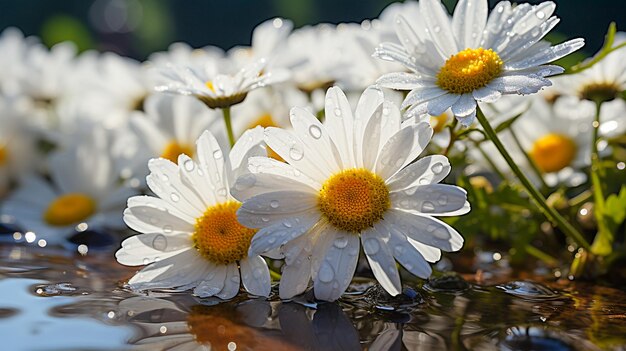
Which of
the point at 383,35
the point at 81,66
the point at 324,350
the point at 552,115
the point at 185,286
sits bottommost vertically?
the point at 324,350

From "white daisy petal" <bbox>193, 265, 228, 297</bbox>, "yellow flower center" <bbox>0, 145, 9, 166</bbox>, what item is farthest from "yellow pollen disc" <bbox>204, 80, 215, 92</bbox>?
"yellow flower center" <bbox>0, 145, 9, 166</bbox>

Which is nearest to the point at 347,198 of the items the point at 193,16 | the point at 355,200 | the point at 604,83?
the point at 355,200

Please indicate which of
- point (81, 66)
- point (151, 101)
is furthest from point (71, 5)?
point (151, 101)

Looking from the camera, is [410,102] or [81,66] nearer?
[410,102]

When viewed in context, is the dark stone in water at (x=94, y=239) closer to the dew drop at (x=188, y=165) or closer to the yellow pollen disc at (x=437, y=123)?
the dew drop at (x=188, y=165)

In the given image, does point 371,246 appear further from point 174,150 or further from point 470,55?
point 174,150

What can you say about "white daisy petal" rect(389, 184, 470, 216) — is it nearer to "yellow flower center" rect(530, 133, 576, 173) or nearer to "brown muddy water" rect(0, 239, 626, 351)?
"brown muddy water" rect(0, 239, 626, 351)

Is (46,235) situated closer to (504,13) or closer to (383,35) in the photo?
(383,35)
